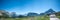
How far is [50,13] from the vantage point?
4.65 feet

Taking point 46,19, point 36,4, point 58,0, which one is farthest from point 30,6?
point 58,0

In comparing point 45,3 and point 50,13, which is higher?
point 45,3

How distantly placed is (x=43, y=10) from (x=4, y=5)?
67cm

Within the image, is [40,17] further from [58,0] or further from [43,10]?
[58,0]

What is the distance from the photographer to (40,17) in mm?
1409

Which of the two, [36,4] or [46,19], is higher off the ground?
[36,4]

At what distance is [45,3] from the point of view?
56.6 inches

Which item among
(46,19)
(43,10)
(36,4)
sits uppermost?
(36,4)

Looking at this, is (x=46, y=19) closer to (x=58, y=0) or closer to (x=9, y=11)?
(x=58, y=0)

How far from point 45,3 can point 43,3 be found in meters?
0.03

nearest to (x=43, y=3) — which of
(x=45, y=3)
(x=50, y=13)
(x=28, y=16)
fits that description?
(x=45, y=3)

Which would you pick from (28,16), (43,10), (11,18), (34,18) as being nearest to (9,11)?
(11,18)

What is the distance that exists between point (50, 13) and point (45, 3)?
19 cm

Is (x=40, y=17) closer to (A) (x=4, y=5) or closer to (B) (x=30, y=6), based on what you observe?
(B) (x=30, y=6)
